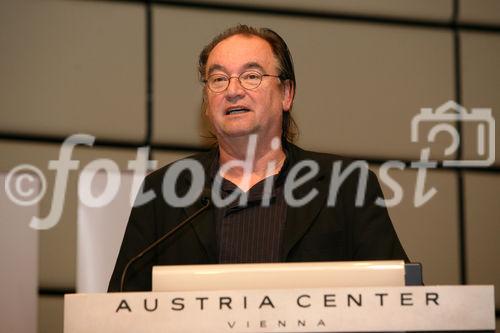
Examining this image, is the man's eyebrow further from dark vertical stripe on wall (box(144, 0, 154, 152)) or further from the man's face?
dark vertical stripe on wall (box(144, 0, 154, 152))

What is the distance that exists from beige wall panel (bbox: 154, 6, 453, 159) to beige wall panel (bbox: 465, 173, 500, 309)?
0.19 m

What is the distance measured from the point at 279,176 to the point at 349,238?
25cm

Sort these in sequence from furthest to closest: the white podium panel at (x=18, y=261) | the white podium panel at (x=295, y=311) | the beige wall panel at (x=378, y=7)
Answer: the beige wall panel at (x=378, y=7) → the white podium panel at (x=18, y=261) → the white podium panel at (x=295, y=311)

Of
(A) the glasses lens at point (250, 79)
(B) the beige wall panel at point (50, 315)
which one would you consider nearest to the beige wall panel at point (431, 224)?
(A) the glasses lens at point (250, 79)

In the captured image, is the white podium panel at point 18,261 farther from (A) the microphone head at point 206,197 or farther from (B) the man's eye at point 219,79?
(A) the microphone head at point 206,197

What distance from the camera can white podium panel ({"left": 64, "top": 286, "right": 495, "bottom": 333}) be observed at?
3.73ft

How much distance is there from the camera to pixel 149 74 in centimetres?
241

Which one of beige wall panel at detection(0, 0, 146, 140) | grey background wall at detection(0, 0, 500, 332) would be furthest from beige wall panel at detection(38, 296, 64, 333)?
beige wall panel at detection(0, 0, 146, 140)

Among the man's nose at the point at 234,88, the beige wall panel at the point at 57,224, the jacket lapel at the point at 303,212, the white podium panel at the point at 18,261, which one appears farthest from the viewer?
the beige wall panel at the point at 57,224

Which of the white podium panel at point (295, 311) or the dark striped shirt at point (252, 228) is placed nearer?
the white podium panel at point (295, 311)

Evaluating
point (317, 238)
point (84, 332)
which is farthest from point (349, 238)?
point (84, 332)

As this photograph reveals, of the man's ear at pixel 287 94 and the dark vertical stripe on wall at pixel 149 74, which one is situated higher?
the dark vertical stripe on wall at pixel 149 74

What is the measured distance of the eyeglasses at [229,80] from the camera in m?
1.97

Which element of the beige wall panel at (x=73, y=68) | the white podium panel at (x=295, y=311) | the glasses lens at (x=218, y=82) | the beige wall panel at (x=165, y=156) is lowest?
the white podium panel at (x=295, y=311)
